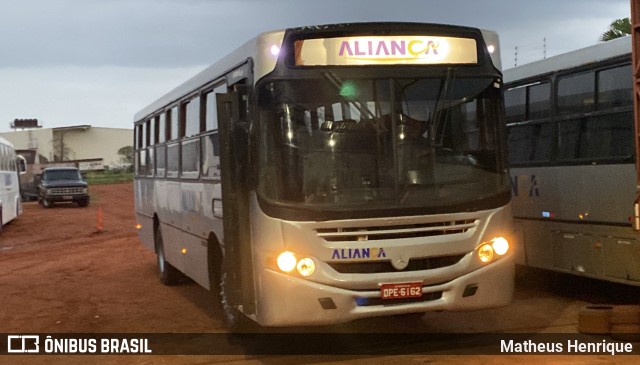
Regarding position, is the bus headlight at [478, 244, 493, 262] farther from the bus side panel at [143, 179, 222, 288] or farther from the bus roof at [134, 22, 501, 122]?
the bus side panel at [143, 179, 222, 288]

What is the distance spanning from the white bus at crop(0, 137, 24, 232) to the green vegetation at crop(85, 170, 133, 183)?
29.8m

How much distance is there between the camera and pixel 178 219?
491 inches

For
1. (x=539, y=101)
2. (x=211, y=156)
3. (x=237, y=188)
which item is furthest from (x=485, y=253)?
(x=539, y=101)

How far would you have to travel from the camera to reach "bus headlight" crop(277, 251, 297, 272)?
25.4ft

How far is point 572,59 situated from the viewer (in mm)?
11102

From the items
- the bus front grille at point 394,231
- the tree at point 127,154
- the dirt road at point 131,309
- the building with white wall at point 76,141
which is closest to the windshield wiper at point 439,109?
the bus front grille at point 394,231

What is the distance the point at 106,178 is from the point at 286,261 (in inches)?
2496

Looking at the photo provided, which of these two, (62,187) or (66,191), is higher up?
(62,187)

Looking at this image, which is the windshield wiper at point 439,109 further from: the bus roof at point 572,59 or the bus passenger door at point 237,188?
the bus roof at point 572,59

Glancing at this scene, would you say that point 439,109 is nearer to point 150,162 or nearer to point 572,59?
point 572,59

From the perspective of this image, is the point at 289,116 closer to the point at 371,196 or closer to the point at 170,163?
the point at 371,196

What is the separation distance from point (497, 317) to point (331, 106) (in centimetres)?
385

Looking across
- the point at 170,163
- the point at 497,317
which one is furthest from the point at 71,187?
the point at 497,317

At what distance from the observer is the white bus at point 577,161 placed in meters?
10.0
